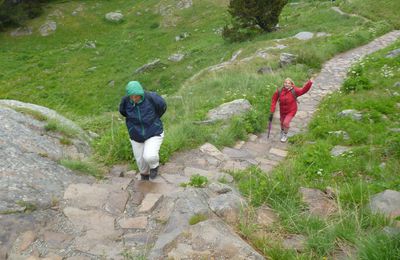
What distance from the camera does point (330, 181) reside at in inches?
237

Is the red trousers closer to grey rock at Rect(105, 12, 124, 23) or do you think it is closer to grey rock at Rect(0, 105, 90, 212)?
grey rock at Rect(0, 105, 90, 212)

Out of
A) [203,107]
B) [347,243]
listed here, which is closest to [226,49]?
[203,107]

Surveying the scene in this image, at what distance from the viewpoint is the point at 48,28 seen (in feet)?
92.3

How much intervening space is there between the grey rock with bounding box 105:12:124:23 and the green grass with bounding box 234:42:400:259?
854 inches

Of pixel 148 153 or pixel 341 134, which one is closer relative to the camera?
pixel 148 153

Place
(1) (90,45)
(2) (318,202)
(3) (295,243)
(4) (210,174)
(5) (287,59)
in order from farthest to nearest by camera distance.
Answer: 1. (1) (90,45)
2. (5) (287,59)
3. (4) (210,174)
4. (2) (318,202)
5. (3) (295,243)

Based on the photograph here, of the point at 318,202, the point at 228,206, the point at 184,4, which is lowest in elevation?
the point at 184,4

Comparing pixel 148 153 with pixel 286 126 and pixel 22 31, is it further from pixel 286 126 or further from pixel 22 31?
pixel 22 31

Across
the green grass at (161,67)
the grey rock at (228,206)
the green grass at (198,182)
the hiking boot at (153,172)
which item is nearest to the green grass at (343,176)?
the grey rock at (228,206)

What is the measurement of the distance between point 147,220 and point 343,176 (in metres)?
3.09

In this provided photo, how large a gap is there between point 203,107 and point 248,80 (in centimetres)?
232

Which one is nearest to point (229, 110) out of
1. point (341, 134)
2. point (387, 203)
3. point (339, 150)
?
point (341, 134)

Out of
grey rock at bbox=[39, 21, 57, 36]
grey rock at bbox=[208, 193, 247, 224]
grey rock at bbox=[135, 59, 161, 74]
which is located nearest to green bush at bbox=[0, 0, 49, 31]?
grey rock at bbox=[39, 21, 57, 36]

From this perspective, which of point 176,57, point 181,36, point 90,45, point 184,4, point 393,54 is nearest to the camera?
point 393,54
